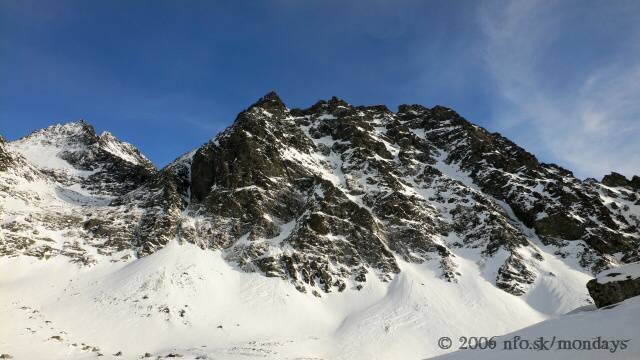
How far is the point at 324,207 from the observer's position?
70375mm

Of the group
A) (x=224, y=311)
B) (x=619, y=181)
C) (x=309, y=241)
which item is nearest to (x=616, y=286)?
(x=224, y=311)

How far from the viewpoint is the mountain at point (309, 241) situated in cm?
4938

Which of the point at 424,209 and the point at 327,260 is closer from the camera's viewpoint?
the point at 327,260

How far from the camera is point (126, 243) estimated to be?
204ft

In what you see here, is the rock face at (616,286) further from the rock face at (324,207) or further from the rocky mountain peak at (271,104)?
the rocky mountain peak at (271,104)

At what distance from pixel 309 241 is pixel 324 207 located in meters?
7.81

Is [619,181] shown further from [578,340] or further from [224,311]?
[578,340]

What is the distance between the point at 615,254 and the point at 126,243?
250 ft

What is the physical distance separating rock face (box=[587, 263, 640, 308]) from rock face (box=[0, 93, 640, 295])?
3871 cm

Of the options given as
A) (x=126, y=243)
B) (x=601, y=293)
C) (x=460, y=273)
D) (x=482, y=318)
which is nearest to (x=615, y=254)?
(x=460, y=273)

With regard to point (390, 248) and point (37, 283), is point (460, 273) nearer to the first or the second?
point (390, 248)

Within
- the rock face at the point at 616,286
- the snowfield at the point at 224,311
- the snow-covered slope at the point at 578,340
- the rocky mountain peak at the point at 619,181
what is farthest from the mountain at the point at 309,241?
the snow-covered slope at the point at 578,340

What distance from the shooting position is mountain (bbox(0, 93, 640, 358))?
49.4 m

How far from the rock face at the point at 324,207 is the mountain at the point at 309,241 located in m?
0.32
